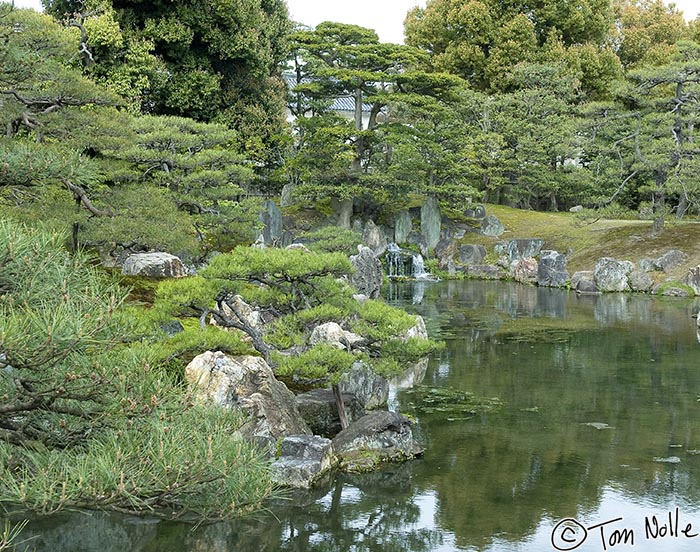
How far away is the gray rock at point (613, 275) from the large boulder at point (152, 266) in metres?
16.4

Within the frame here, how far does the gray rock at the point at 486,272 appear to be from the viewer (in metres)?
30.4

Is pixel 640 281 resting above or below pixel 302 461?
below

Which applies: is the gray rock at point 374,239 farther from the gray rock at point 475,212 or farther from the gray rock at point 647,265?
the gray rock at point 647,265

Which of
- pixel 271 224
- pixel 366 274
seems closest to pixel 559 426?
pixel 366 274

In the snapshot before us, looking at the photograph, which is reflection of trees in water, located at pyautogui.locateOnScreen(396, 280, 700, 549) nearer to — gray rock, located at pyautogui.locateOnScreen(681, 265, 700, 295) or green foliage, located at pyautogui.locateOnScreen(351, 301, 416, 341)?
green foliage, located at pyautogui.locateOnScreen(351, 301, 416, 341)

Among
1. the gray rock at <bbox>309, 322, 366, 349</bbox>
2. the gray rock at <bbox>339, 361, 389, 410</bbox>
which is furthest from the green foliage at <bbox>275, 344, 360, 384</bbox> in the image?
the gray rock at <bbox>309, 322, 366, 349</bbox>

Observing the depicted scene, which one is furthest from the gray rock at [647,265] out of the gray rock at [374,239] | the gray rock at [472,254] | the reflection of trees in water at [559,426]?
the gray rock at [374,239]

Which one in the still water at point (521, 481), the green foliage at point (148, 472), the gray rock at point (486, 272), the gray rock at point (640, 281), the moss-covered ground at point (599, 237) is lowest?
Answer: the gray rock at point (486, 272)

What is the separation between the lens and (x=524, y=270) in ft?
97.1

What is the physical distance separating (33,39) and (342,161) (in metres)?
20.1

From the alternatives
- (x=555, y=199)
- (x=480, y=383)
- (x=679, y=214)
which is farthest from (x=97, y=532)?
(x=555, y=199)

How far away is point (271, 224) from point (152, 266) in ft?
43.6

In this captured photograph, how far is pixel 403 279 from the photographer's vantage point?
29719mm

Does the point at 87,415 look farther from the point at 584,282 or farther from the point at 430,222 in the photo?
the point at 430,222
